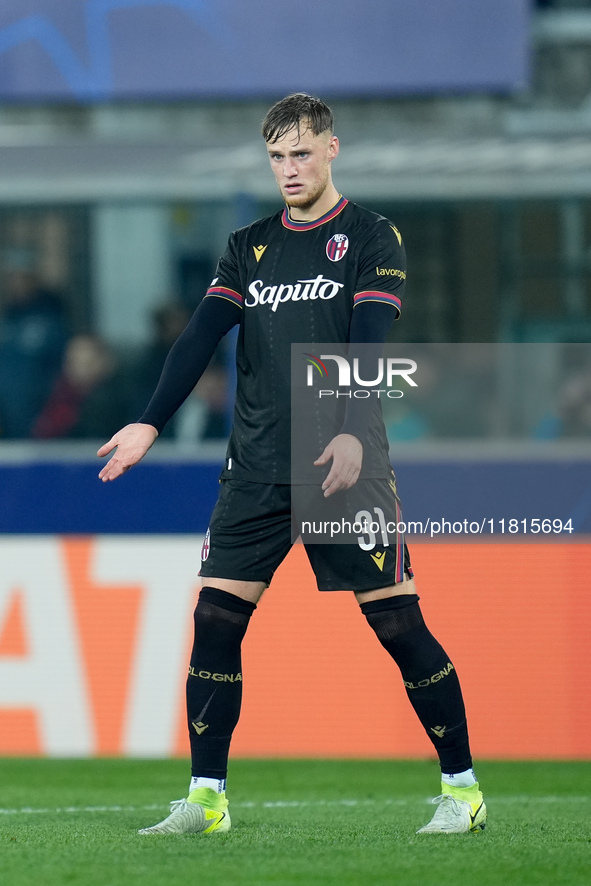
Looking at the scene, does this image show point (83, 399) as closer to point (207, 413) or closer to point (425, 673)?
point (207, 413)

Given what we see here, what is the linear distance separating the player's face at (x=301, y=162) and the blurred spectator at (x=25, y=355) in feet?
22.5

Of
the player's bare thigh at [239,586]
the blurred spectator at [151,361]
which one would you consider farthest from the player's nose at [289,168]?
the blurred spectator at [151,361]

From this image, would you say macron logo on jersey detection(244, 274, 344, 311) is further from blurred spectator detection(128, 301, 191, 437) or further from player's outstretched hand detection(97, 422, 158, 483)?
blurred spectator detection(128, 301, 191, 437)

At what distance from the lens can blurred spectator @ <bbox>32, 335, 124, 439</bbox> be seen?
10016 millimetres

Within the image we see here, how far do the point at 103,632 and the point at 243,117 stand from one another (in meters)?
6.45

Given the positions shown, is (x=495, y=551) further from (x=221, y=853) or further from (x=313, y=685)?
(x=221, y=853)

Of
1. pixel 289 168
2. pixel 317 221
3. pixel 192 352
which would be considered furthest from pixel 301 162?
pixel 192 352

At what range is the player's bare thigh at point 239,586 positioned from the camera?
11.2ft

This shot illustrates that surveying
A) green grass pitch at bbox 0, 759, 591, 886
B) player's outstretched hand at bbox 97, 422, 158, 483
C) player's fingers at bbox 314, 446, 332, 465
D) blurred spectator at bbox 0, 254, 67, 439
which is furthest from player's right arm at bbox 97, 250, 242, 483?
blurred spectator at bbox 0, 254, 67, 439

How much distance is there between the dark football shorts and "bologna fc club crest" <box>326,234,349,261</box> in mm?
577

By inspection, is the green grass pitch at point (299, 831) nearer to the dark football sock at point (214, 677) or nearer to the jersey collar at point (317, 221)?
the dark football sock at point (214, 677)

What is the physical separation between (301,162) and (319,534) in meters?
0.94

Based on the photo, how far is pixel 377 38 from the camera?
426 inches

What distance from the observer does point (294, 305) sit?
11.3 feet
